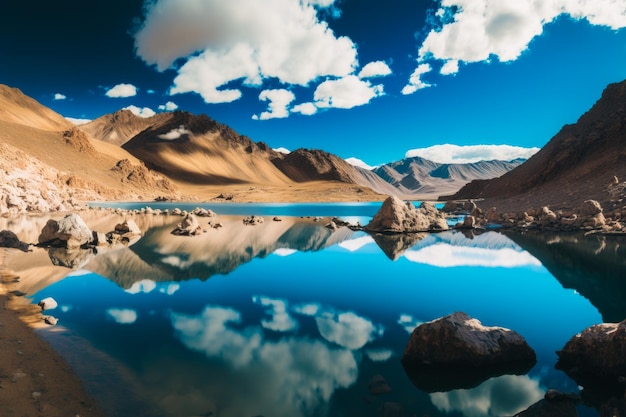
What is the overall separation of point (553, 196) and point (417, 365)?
53904mm

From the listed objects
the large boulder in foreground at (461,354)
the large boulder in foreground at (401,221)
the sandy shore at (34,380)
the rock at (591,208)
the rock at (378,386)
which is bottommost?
the sandy shore at (34,380)

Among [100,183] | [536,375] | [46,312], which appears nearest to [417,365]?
[536,375]

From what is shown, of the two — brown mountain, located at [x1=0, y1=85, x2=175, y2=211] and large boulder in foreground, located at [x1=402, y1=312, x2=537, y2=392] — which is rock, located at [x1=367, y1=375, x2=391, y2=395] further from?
brown mountain, located at [x1=0, y1=85, x2=175, y2=211]

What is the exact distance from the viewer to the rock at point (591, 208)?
32.6m

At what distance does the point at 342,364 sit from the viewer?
7609 millimetres

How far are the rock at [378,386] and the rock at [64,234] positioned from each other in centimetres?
2301

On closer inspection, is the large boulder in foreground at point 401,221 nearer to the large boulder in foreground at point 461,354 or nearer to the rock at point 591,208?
the rock at point 591,208

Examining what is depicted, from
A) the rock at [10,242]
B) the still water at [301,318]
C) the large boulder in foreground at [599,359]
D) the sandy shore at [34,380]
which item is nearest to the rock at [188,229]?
the still water at [301,318]

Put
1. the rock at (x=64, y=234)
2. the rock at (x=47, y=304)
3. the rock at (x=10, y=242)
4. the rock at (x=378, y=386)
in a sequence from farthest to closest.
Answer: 1. the rock at (x=64, y=234)
2. the rock at (x=10, y=242)
3. the rock at (x=47, y=304)
4. the rock at (x=378, y=386)

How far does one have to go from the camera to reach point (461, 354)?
723 cm

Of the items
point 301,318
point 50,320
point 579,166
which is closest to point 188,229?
point 50,320

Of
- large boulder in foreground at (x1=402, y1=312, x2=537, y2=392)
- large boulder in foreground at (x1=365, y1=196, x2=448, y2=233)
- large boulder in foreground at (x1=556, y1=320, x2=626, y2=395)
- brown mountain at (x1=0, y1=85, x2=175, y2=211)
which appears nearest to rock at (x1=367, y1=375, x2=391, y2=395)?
large boulder in foreground at (x1=402, y1=312, x2=537, y2=392)

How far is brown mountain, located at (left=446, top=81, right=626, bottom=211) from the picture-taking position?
145 ft

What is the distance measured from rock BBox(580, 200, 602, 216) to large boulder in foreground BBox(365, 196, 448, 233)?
525 inches
